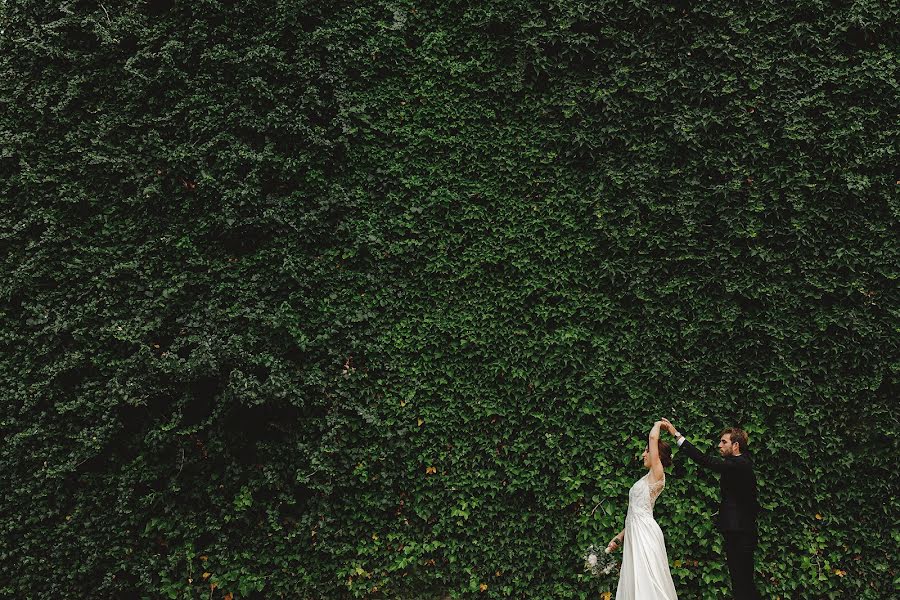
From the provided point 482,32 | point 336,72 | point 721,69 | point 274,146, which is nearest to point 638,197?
point 721,69

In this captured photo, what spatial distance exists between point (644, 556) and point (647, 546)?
0.07 metres

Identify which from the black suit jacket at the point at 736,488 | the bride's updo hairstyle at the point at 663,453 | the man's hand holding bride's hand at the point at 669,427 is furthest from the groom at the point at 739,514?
the bride's updo hairstyle at the point at 663,453

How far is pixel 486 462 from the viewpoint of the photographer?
524 cm

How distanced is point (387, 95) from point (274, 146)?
3.92ft

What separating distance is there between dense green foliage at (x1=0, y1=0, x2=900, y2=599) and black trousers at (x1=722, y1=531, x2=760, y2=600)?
81 cm

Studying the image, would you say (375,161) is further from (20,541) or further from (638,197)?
(20,541)

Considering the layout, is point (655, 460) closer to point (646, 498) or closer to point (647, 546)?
point (646, 498)

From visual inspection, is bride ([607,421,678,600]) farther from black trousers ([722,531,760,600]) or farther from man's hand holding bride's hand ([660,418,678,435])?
black trousers ([722,531,760,600])

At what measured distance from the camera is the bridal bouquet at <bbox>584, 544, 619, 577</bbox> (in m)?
4.46

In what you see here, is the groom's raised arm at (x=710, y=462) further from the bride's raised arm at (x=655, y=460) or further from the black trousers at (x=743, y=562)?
the black trousers at (x=743, y=562)

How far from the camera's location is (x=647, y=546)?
4133 millimetres

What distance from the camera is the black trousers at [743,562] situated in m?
4.06

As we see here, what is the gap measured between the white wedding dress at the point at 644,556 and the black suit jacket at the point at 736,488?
0.37m

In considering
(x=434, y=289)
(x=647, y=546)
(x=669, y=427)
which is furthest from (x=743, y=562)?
(x=434, y=289)
